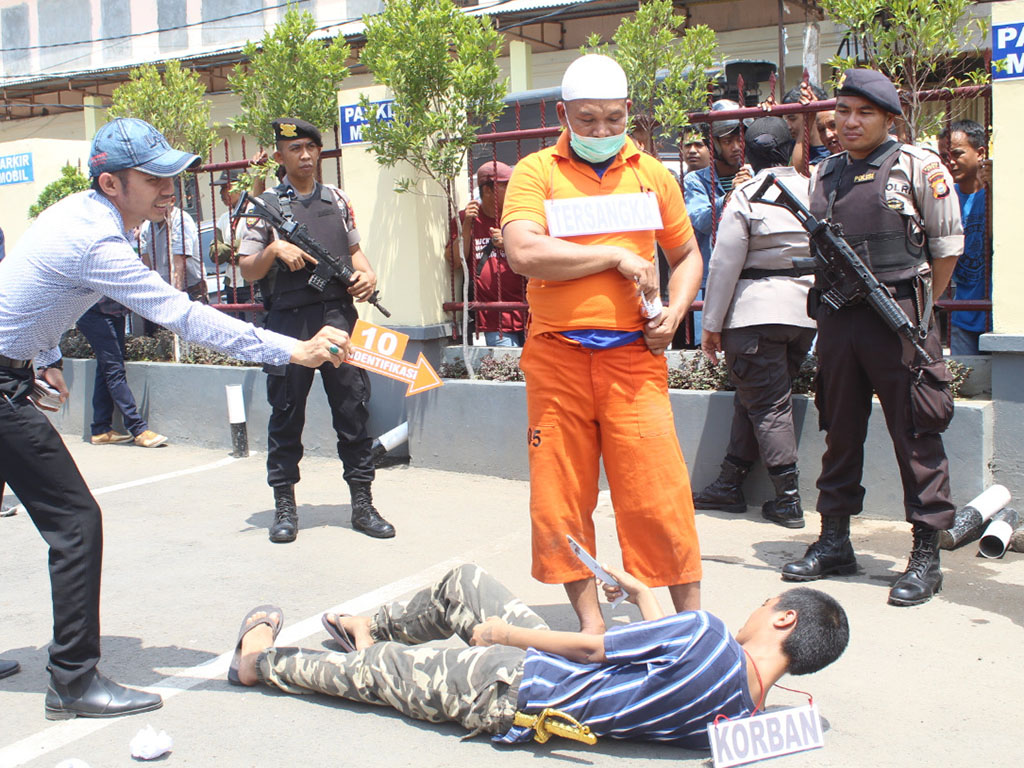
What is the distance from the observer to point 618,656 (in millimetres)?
2953

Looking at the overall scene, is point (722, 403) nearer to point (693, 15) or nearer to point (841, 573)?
point (841, 573)

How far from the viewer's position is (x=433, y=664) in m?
3.22

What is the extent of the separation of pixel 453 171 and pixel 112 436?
3.60 meters

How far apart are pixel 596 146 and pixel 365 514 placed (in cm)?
268

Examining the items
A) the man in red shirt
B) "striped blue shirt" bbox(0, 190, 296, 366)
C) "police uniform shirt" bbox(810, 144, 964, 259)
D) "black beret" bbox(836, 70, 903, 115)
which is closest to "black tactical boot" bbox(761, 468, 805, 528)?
"police uniform shirt" bbox(810, 144, 964, 259)

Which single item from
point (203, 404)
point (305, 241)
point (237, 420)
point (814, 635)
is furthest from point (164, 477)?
point (814, 635)

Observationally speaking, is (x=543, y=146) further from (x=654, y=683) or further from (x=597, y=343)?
(x=654, y=683)

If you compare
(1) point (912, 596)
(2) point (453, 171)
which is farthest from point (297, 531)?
(1) point (912, 596)

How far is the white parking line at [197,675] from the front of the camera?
10.5 feet

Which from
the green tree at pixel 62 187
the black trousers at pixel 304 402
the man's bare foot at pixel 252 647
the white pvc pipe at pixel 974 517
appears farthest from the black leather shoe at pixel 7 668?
the green tree at pixel 62 187

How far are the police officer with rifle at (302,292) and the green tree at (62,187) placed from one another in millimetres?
A: 4944

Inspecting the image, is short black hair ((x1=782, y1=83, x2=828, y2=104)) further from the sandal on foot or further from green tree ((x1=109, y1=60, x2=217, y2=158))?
green tree ((x1=109, y1=60, x2=217, y2=158))

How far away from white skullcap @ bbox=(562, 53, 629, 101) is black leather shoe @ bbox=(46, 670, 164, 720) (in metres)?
2.43

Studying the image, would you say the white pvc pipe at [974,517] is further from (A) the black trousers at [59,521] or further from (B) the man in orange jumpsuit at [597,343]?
(A) the black trousers at [59,521]
